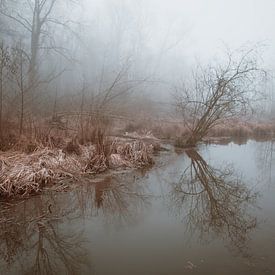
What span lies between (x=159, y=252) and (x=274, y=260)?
144cm

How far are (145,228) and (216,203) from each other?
204 centimetres

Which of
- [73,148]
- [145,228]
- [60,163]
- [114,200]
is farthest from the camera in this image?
[73,148]

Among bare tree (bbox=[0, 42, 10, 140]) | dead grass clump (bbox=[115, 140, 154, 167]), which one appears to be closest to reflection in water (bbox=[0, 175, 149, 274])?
dead grass clump (bbox=[115, 140, 154, 167])

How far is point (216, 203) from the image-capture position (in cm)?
683

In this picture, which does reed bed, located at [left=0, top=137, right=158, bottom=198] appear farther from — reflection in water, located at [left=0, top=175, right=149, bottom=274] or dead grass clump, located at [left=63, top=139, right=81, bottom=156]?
reflection in water, located at [left=0, top=175, right=149, bottom=274]

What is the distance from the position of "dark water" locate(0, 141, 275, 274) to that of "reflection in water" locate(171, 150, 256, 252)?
16 mm

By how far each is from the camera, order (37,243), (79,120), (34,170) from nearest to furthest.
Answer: (37,243)
(34,170)
(79,120)

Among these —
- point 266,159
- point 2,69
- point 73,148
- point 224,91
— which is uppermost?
point 224,91

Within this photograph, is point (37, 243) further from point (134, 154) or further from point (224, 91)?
point (224, 91)

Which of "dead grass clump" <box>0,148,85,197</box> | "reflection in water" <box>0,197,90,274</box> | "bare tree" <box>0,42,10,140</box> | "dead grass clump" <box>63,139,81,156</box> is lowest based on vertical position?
"reflection in water" <box>0,197,90,274</box>

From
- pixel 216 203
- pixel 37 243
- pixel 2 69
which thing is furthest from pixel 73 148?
pixel 37 243

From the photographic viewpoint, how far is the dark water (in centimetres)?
420

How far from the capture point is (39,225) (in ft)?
17.2

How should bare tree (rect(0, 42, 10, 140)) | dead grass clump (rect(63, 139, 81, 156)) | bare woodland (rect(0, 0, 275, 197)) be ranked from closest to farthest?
bare woodland (rect(0, 0, 275, 197))
bare tree (rect(0, 42, 10, 140))
dead grass clump (rect(63, 139, 81, 156))
